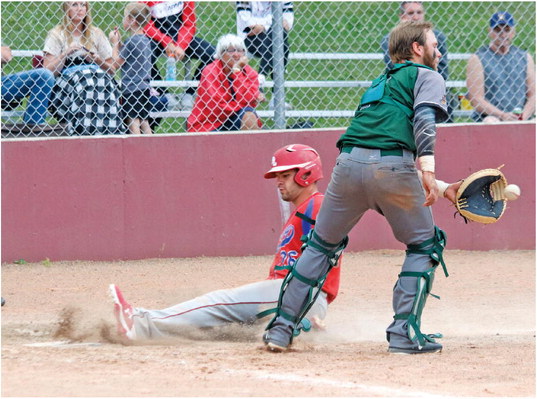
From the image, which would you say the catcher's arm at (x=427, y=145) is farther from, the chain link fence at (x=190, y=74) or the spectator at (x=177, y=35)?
the spectator at (x=177, y=35)

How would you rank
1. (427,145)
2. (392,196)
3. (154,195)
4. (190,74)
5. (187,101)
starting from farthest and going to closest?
(190,74) → (187,101) → (154,195) → (392,196) → (427,145)

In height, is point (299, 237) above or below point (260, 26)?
below

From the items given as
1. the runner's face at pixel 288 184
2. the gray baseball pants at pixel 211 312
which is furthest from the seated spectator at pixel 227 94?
the gray baseball pants at pixel 211 312

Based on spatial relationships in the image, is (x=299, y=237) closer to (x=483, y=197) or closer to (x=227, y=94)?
(x=483, y=197)

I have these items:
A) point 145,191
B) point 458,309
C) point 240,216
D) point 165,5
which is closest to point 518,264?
point 458,309

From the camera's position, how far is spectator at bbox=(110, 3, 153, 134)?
848 cm

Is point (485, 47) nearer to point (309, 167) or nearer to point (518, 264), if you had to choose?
point (518, 264)

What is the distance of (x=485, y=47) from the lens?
9.52 meters

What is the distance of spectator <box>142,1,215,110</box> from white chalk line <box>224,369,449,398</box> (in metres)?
4.97

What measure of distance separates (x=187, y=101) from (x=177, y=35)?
0.72 meters

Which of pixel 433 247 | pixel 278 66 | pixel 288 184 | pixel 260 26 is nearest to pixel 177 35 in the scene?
pixel 260 26

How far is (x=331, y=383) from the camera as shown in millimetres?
4023

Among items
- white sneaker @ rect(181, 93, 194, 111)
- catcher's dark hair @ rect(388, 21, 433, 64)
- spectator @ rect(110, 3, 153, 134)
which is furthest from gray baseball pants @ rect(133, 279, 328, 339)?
white sneaker @ rect(181, 93, 194, 111)

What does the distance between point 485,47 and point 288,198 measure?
500cm
